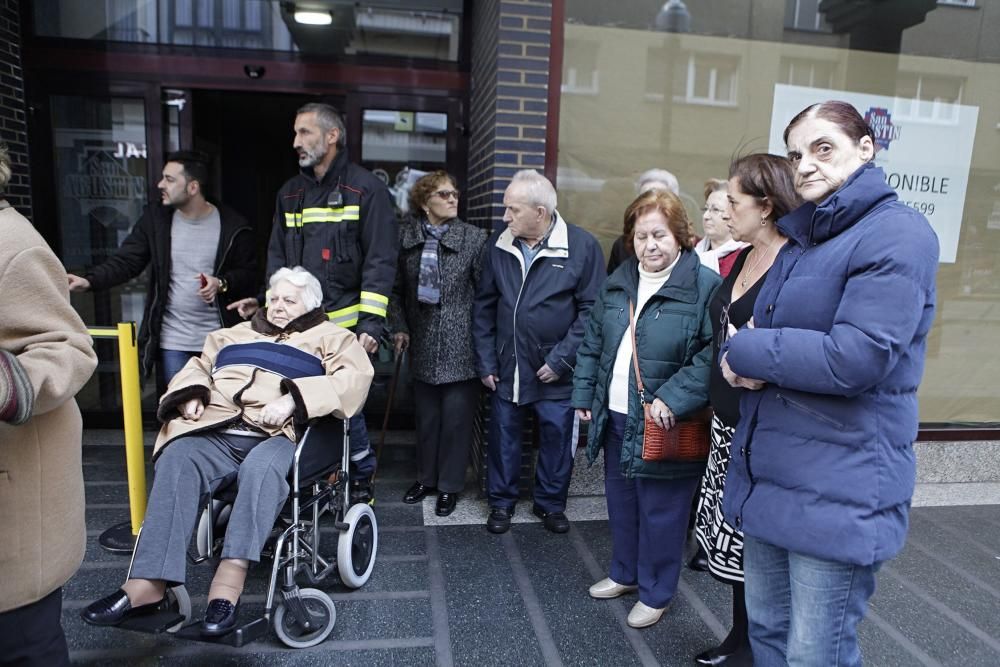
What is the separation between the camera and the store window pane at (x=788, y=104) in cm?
431

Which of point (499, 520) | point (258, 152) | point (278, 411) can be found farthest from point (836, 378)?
point (258, 152)

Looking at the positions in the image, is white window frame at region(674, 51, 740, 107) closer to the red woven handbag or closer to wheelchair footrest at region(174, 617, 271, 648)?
the red woven handbag

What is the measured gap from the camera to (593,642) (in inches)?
Answer: 107

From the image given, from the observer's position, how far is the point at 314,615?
2.64 metres

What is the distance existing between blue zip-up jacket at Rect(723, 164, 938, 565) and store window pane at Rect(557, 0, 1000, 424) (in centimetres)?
271

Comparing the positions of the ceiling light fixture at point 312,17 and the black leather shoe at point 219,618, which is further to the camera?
the ceiling light fixture at point 312,17

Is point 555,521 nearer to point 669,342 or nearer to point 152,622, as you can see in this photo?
point 669,342

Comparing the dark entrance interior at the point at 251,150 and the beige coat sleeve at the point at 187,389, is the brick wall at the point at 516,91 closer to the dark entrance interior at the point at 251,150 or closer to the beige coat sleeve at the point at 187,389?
the beige coat sleeve at the point at 187,389

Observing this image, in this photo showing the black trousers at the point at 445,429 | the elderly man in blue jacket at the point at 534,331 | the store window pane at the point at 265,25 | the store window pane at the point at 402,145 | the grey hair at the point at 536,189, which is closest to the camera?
the grey hair at the point at 536,189

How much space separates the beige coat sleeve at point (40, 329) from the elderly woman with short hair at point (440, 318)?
2.20 metres

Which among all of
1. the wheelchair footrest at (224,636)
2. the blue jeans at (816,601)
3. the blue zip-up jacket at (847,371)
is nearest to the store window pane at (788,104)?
the blue zip-up jacket at (847,371)

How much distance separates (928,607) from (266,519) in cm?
284

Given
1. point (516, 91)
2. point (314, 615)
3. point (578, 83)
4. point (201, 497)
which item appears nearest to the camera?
point (201, 497)

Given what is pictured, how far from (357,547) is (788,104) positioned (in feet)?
12.3
